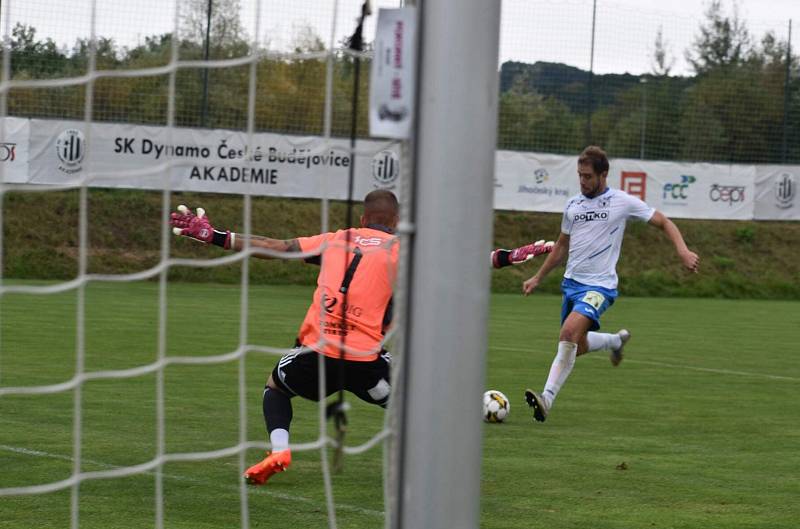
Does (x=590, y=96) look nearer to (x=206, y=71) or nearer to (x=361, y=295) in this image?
(x=206, y=71)

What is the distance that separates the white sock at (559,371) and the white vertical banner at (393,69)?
575 centimetres

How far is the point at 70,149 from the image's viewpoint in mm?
21281

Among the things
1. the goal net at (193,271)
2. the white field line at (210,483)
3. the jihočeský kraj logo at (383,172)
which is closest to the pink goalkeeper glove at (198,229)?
the goal net at (193,271)

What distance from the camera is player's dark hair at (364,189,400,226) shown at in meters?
6.44

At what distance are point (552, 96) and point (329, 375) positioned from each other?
2252 centimetres

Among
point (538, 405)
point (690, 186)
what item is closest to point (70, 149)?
point (690, 186)

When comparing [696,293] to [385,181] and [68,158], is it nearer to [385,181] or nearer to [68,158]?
[385,181]

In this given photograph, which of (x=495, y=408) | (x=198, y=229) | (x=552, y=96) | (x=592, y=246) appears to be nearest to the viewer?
(x=198, y=229)

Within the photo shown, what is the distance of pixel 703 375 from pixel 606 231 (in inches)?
126

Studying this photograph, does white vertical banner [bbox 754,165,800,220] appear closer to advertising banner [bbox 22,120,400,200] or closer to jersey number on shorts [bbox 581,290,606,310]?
advertising banner [bbox 22,120,400,200]

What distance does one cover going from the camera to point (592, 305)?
909 cm

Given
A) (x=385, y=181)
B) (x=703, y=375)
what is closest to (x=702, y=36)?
(x=385, y=181)

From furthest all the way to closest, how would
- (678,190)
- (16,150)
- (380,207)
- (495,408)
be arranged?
(678,190), (16,150), (495,408), (380,207)

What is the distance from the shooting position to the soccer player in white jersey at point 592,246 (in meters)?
9.00
